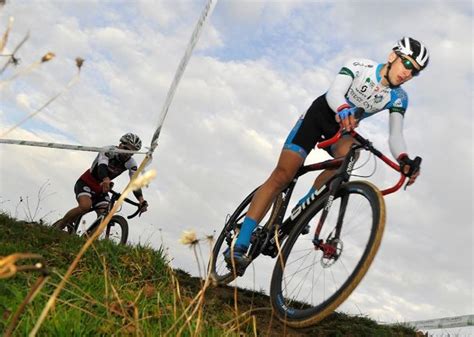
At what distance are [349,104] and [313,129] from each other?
0.46m

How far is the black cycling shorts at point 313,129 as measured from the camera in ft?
18.9

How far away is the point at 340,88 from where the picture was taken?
542 cm

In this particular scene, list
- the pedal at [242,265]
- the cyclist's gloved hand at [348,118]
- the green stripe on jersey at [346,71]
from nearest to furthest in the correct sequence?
the cyclist's gloved hand at [348,118] < the green stripe on jersey at [346,71] < the pedal at [242,265]

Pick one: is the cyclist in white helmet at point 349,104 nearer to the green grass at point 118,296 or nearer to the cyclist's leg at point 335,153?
the cyclist's leg at point 335,153

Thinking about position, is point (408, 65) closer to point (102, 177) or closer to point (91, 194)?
point (102, 177)

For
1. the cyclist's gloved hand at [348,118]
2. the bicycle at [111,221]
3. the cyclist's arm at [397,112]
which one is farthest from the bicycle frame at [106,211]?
the cyclist's gloved hand at [348,118]

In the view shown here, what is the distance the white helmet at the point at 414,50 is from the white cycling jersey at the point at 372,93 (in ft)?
1.08

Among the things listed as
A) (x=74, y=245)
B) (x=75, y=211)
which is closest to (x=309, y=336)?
(x=74, y=245)

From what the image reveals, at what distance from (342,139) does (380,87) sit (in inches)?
25.6

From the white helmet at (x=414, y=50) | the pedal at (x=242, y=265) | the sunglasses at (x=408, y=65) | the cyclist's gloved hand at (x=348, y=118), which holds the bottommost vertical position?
the pedal at (x=242, y=265)

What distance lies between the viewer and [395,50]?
5.46 m

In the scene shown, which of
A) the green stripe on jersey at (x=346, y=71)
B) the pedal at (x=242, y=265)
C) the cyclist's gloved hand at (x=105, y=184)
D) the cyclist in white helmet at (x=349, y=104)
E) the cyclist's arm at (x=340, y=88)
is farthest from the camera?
the cyclist's gloved hand at (x=105, y=184)

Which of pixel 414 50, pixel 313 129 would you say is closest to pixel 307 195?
pixel 313 129

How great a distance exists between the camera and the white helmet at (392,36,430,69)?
5.36 meters
